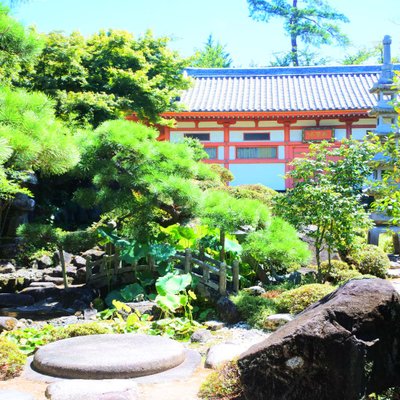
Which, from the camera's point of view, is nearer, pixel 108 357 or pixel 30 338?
pixel 108 357

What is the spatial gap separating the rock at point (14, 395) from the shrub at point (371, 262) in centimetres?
888

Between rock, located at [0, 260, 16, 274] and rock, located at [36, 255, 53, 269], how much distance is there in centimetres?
58

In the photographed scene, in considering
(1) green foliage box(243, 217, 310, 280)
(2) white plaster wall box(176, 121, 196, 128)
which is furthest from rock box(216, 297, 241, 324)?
(2) white plaster wall box(176, 121, 196, 128)

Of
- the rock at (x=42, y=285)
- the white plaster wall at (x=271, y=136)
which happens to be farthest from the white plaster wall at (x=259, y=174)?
the rock at (x=42, y=285)

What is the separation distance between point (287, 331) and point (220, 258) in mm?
6507

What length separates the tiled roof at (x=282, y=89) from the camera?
2312cm

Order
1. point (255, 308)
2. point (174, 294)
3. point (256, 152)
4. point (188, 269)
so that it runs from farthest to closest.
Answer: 1. point (256, 152)
2. point (188, 269)
3. point (174, 294)
4. point (255, 308)

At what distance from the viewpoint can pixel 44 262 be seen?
530 inches

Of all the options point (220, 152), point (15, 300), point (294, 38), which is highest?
point (294, 38)

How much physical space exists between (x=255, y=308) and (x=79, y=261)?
559cm

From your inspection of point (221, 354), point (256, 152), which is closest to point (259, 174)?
point (256, 152)

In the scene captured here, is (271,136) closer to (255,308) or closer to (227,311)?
(227,311)

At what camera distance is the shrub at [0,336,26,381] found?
5977 millimetres

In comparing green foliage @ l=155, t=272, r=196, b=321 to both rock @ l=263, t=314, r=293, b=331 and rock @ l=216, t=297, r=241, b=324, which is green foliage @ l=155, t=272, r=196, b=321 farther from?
rock @ l=263, t=314, r=293, b=331
